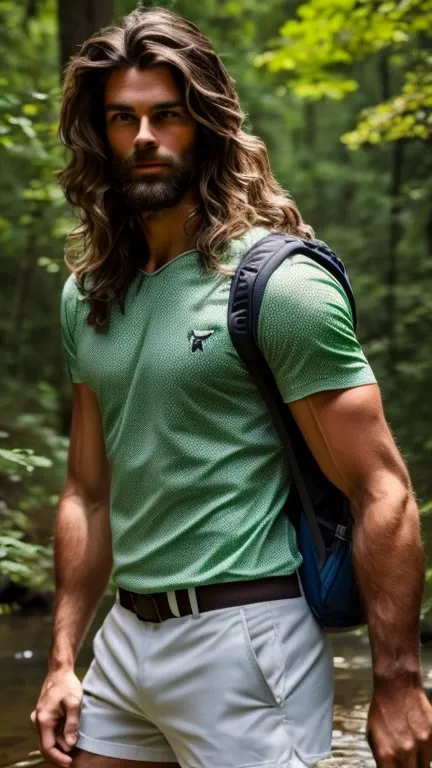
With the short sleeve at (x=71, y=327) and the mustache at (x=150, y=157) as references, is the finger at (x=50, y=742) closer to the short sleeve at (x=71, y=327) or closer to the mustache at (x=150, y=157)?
the short sleeve at (x=71, y=327)

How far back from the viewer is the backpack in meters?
2.64

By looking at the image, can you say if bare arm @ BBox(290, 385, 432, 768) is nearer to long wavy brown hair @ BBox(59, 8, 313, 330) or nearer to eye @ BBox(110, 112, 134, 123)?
long wavy brown hair @ BBox(59, 8, 313, 330)

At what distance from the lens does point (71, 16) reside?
771 cm

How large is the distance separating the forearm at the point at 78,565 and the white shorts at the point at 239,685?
38cm

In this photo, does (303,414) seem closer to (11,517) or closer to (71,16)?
(71,16)

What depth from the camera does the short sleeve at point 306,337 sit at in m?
2.58

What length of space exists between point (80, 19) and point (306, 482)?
5.66m

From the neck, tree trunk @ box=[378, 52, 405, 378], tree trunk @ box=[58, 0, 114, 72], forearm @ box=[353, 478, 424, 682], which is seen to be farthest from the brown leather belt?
tree trunk @ box=[378, 52, 405, 378]

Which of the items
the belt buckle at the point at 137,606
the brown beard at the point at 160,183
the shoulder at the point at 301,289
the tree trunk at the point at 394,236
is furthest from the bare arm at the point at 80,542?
the tree trunk at the point at 394,236

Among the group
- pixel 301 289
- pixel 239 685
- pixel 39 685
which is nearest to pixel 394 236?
pixel 39 685

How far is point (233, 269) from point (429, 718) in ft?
3.53

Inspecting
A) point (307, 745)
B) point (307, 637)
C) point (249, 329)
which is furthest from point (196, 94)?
point (307, 745)

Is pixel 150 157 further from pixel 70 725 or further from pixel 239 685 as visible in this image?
pixel 70 725

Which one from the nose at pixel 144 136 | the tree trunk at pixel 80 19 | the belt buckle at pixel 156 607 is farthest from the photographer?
the tree trunk at pixel 80 19
